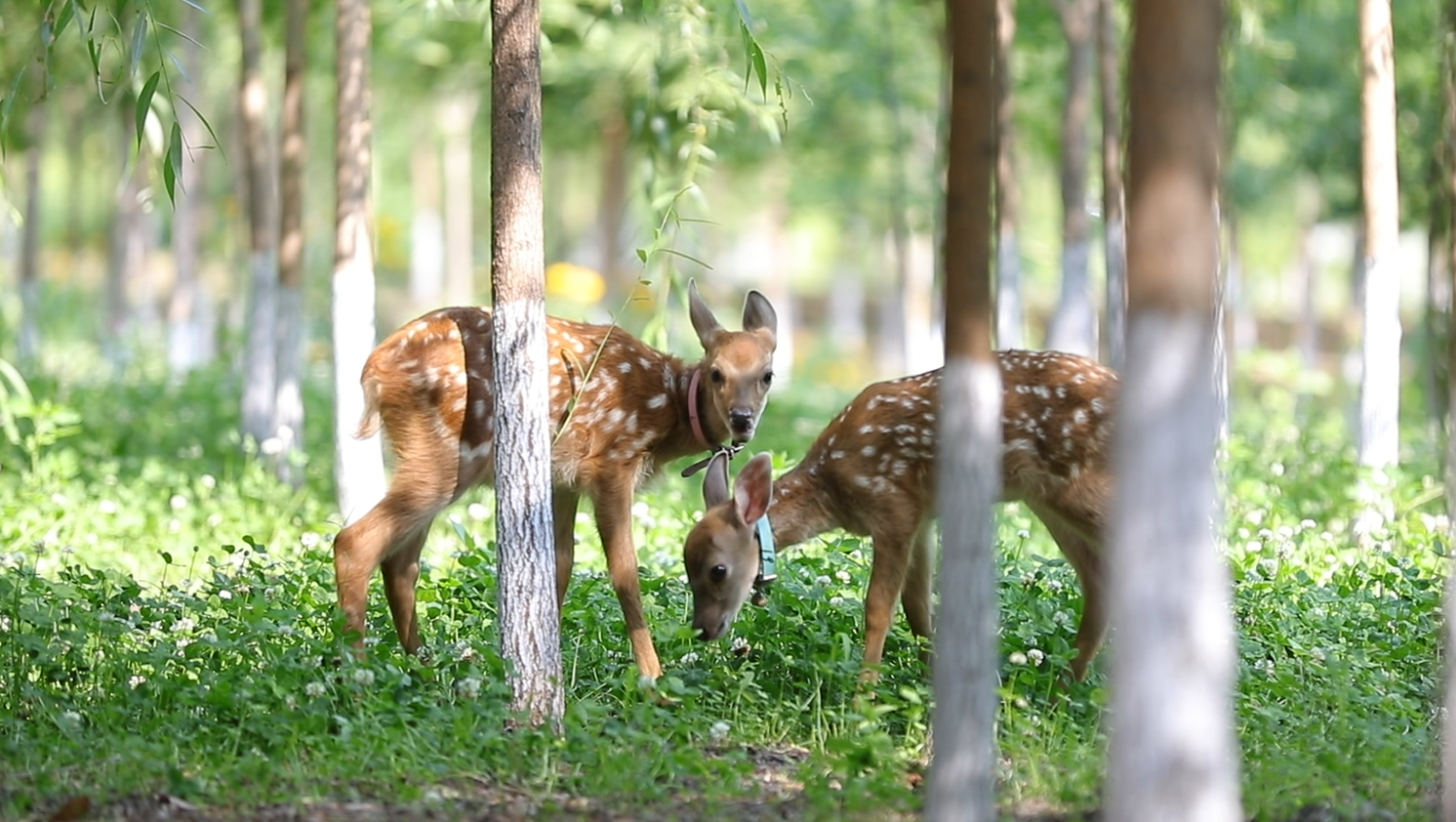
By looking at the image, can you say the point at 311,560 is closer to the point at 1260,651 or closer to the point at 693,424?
the point at 693,424

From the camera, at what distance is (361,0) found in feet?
31.6

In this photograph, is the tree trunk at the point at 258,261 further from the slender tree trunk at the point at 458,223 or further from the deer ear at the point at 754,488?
the slender tree trunk at the point at 458,223

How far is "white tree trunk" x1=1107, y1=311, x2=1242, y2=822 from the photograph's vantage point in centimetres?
349

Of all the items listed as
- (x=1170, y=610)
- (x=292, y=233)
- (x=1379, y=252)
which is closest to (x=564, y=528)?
(x=1170, y=610)

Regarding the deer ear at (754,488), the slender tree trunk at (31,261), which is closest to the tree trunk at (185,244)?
the slender tree trunk at (31,261)

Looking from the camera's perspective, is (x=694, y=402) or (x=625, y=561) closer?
(x=625, y=561)

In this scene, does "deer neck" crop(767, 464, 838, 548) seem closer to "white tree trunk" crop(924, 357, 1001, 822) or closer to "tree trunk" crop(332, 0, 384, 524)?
"white tree trunk" crop(924, 357, 1001, 822)

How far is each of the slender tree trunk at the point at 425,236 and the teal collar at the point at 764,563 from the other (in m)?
28.3

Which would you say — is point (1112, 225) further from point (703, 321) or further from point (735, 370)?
point (735, 370)

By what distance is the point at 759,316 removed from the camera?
7.67m

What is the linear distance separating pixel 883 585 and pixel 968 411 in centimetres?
250

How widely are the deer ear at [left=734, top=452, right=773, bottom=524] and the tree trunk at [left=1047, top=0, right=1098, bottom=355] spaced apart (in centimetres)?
643

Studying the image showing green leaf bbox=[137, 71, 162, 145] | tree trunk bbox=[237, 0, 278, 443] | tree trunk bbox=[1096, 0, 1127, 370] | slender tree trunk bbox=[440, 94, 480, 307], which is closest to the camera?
green leaf bbox=[137, 71, 162, 145]

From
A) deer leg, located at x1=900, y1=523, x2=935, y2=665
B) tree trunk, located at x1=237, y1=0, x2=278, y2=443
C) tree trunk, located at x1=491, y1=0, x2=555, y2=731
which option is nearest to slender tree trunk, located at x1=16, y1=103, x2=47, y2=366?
tree trunk, located at x1=237, y1=0, x2=278, y2=443
